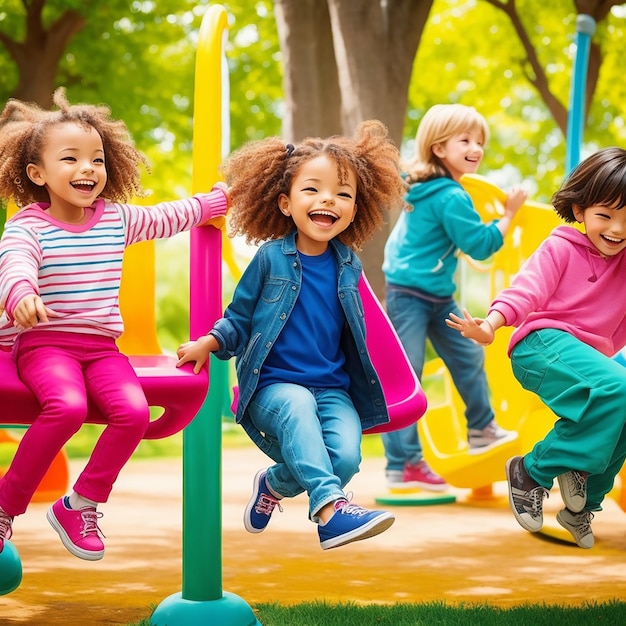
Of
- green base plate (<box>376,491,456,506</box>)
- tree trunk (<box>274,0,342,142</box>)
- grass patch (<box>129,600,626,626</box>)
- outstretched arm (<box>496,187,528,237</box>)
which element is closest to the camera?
grass patch (<box>129,600,626,626</box>)

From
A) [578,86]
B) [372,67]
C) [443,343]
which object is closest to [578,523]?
[443,343]

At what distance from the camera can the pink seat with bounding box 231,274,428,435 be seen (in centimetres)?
343

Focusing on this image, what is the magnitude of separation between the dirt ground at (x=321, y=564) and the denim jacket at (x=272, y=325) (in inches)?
42.8

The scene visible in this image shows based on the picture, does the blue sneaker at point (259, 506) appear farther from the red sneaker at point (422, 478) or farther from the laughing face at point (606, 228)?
the red sneaker at point (422, 478)

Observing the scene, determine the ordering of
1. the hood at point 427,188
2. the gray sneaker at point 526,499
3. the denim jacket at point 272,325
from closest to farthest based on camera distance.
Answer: the denim jacket at point 272,325 → the gray sneaker at point 526,499 → the hood at point 427,188

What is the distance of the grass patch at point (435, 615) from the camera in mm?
3742

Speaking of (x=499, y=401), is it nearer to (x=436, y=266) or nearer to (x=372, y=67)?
(x=436, y=266)

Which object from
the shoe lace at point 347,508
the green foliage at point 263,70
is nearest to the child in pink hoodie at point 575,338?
the shoe lace at point 347,508

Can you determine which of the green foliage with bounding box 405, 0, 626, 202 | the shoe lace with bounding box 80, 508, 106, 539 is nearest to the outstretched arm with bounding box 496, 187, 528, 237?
the shoe lace with bounding box 80, 508, 106, 539

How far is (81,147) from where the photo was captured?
327 centimetres

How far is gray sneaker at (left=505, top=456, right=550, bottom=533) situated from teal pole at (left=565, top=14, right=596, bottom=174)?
249cm

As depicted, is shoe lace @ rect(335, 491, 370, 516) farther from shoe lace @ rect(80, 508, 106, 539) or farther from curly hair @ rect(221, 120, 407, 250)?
curly hair @ rect(221, 120, 407, 250)

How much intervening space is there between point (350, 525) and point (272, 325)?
0.69 meters

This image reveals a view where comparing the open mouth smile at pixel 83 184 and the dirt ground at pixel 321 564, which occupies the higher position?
the open mouth smile at pixel 83 184
